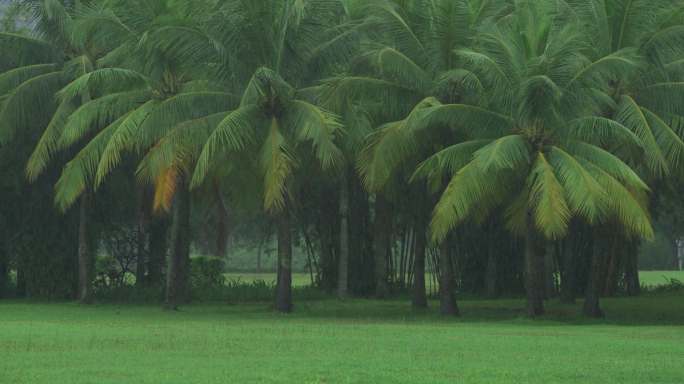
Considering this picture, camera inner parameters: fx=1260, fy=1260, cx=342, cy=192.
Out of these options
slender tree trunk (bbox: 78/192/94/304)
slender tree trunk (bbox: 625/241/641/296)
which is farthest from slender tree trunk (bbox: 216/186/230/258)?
slender tree trunk (bbox: 625/241/641/296)

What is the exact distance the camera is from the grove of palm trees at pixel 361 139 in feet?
80.3

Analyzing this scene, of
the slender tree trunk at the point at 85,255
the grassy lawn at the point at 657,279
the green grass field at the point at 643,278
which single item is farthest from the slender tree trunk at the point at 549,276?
the slender tree trunk at the point at 85,255

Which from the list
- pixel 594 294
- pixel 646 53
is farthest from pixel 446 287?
pixel 646 53

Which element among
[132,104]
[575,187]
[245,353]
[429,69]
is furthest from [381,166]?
[245,353]

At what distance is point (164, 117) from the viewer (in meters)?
28.5

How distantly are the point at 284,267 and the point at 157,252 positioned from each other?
35.6ft

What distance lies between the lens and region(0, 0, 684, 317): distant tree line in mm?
26031

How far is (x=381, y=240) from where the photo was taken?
37656 millimetres

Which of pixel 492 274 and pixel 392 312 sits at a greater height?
pixel 492 274

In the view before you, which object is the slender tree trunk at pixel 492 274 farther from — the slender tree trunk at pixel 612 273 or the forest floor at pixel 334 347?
the forest floor at pixel 334 347

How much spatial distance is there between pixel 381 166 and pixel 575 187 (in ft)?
15.1

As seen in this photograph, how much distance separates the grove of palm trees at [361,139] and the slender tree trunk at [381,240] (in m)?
0.15

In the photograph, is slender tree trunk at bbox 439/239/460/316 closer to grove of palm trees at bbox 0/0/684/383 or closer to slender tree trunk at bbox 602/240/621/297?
grove of palm trees at bbox 0/0/684/383

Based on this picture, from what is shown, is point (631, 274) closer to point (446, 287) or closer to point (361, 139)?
point (446, 287)
